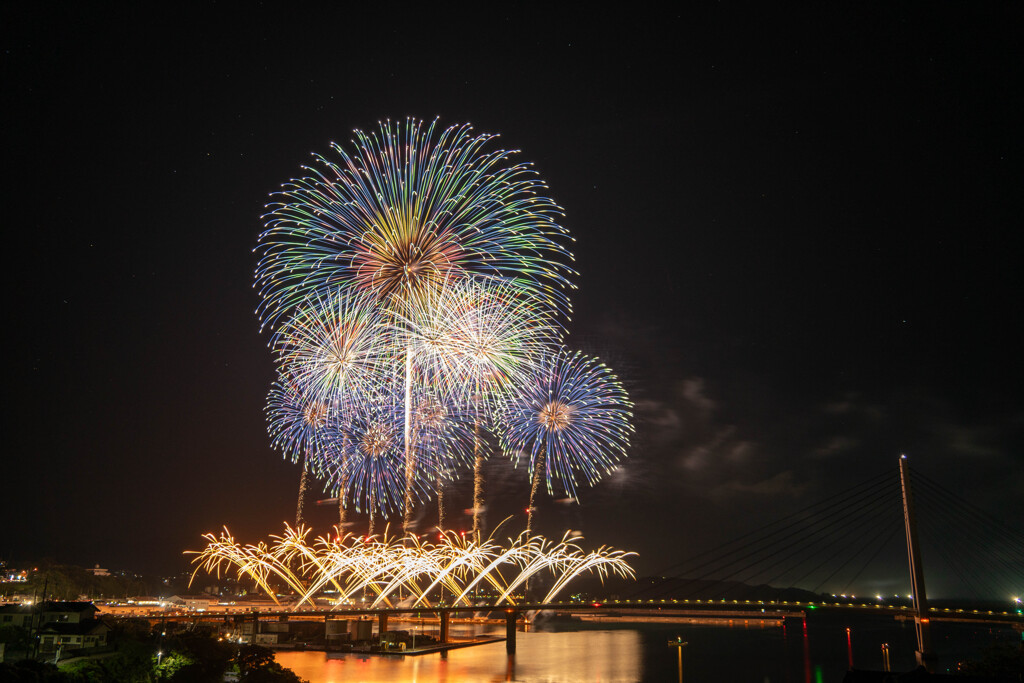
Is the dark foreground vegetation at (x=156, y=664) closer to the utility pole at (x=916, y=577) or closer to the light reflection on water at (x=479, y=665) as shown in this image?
the light reflection on water at (x=479, y=665)

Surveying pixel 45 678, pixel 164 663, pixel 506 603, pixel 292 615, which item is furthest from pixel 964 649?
pixel 45 678

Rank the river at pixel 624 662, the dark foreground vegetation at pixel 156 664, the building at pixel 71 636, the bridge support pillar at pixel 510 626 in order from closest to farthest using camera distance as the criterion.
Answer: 1. the dark foreground vegetation at pixel 156 664
2. the building at pixel 71 636
3. the river at pixel 624 662
4. the bridge support pillar at pixel 510 626

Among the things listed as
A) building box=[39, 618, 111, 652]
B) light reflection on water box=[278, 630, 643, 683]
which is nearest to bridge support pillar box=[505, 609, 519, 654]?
light reflection on water box=[278, 630, 643, 683]

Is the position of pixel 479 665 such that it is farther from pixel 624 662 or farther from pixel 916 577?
pixel 916 577

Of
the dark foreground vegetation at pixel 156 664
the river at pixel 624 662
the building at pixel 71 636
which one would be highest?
the building at pixel 71 636

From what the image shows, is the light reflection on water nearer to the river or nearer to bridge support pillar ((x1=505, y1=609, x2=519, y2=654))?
the river

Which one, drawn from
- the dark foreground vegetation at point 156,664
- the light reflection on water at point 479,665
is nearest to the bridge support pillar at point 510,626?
the light reflection on water at point 479,665
